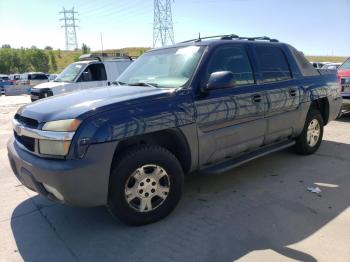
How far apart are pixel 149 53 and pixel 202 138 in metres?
1.75

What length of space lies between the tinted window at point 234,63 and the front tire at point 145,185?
1.19m

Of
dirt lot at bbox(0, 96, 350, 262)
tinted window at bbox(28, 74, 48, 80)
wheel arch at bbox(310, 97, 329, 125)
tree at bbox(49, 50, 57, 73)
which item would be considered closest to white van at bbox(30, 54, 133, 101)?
dirt lot at bbox(0, 96, 350, 262)

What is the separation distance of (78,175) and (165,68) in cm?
184

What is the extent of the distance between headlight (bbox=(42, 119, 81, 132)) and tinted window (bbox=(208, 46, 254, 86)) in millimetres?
1674

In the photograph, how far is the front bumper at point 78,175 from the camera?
2.90 m

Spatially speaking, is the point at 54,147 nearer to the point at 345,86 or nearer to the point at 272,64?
the point at 272,64

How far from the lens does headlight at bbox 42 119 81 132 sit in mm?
2930

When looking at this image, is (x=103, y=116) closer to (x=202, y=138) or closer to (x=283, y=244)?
(x=202, y=138)

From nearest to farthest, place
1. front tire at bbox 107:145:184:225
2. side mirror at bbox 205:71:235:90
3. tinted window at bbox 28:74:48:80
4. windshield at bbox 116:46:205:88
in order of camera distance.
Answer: front tire at bbox 107:145:184:225, side mirror at bbox 205:71:235:90, windshield at bbox 116:46:205:88, tinted window at bbox 28:74:48:80

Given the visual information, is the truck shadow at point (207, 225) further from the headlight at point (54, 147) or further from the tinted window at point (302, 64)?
the tinted window at point (302, 64)

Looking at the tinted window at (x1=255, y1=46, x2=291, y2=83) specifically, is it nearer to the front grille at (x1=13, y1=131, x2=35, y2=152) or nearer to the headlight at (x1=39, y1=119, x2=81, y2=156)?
the headlight at (x1=39, y1=119, x2=81, y2=156)

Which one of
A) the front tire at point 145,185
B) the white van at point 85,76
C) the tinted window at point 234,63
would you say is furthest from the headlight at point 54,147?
the white van at point 85,76

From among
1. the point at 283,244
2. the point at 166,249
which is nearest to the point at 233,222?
the point at 283,244

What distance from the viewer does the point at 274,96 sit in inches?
183
